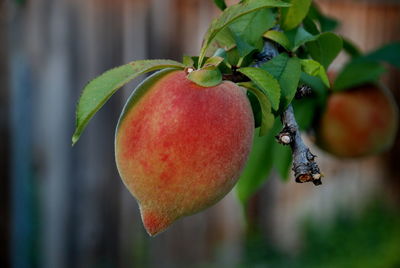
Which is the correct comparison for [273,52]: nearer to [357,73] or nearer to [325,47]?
[325,47]

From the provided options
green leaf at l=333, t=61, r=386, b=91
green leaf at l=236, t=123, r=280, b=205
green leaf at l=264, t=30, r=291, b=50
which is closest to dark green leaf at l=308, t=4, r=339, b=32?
green leaf at l=333, t=61, r=386, b=91

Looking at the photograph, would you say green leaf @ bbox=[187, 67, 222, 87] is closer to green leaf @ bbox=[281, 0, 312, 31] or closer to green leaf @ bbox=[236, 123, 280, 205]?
green leaf @ bbox=[281, 0, 312, 31]

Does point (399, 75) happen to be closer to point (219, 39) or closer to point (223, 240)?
point (223, 240)

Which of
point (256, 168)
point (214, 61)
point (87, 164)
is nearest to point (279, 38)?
point (214, 61)

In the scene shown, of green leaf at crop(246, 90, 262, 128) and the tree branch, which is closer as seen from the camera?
the tree branch

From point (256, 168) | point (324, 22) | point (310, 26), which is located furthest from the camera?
point (324, 22)

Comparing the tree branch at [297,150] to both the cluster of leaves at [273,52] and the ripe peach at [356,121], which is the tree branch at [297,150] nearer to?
the cluster of leaves at [273,52]
